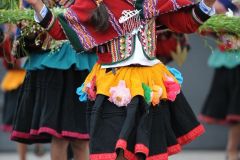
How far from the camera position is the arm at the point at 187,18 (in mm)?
4730

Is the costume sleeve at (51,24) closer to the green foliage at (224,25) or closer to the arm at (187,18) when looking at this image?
the arm at (187,18)

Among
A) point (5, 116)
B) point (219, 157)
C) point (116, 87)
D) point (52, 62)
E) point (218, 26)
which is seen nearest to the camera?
point (116, 87)

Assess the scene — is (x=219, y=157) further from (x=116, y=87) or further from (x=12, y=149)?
(x=116, y=87)

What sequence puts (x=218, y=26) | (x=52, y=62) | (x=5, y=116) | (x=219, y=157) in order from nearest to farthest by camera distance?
1. (x=218, y=26)
2. (x=52, y=62)
3. (x=5, y=116)
4. (x=219, y=157)

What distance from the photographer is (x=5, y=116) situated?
8430mm

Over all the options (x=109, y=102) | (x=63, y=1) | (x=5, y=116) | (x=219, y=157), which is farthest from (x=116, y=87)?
(x=219, y=157)

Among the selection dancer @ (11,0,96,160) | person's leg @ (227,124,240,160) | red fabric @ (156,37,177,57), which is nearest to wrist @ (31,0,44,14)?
dancer @ (11,0,96,160)

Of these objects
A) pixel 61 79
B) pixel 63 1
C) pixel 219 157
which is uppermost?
pixel 63 1

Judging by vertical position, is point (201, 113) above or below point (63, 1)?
below

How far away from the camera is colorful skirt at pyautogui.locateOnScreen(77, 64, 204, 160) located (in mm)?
4578

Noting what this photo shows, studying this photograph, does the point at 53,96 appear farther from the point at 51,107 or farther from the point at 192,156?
the point at 192,156

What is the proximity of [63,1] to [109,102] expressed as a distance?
1102 mm

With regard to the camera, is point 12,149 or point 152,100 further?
point 12,149

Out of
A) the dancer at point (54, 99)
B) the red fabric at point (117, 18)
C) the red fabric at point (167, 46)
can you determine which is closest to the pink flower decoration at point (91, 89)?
the red fabric at point (117, 18)
